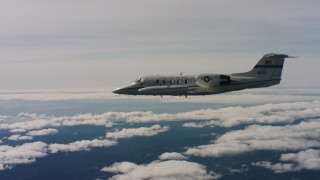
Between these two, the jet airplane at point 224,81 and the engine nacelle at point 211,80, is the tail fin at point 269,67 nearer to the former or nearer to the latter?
the jet airplane at point 224,81

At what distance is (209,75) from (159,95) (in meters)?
9.49

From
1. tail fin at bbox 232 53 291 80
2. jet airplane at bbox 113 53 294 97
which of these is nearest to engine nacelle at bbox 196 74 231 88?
jet airplane at bbox 113 53 294 97

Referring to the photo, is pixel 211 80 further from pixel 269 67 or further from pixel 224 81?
pixel 269 67

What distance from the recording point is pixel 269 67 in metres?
60.5

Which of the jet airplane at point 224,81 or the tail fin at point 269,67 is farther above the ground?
the tail fin at point 269,67

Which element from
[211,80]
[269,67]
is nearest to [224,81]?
[211,80]

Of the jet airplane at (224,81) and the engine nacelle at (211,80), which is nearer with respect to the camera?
the engine nacelle at (211,80)

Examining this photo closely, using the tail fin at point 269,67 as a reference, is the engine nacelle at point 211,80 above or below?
below

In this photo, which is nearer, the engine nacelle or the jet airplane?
the engine nacelle

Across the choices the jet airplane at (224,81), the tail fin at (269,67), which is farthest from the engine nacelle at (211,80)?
the tail fin at (269,67)

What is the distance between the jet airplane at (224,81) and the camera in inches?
2367

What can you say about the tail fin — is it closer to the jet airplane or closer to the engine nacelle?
the jet airplane

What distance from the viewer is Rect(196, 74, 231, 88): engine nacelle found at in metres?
59.9

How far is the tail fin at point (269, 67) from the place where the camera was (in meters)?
60.0
